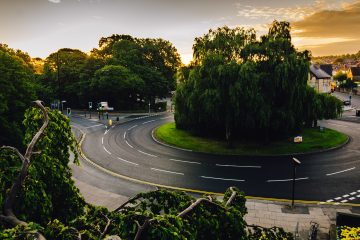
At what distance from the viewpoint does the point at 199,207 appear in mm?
5602

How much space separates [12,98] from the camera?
81.3 ft

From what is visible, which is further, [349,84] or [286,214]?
[349,84]

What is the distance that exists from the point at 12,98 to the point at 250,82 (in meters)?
20.3

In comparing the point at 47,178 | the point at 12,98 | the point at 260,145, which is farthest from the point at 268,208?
the point at 12,98

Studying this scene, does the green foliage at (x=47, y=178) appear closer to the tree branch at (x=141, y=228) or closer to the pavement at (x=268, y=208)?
→ the tree branch at (x=141, y=228)

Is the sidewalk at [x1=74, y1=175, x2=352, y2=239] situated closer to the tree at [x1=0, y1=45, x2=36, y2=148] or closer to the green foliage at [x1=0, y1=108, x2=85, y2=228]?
the tree at [x1=0, y1=45, x2=36, y2=148]

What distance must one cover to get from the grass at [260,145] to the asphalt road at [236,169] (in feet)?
4.65

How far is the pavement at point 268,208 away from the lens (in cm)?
1656

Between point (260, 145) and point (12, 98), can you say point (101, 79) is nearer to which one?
point (12, 98)

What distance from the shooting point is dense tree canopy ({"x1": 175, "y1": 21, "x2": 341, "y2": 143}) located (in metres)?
28.6

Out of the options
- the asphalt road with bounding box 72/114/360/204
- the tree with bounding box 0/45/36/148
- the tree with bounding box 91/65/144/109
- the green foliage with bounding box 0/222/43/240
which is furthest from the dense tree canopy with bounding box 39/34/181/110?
the green foliage with bounding box 0/222/43/240

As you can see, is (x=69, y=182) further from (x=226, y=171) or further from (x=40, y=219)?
(x=226, y=171)

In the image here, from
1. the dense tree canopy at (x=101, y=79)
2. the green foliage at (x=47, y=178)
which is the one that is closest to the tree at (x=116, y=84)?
the dense tree canopy at (x=101, y=79)

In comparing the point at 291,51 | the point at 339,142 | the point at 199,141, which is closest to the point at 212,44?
the point at 291,51
